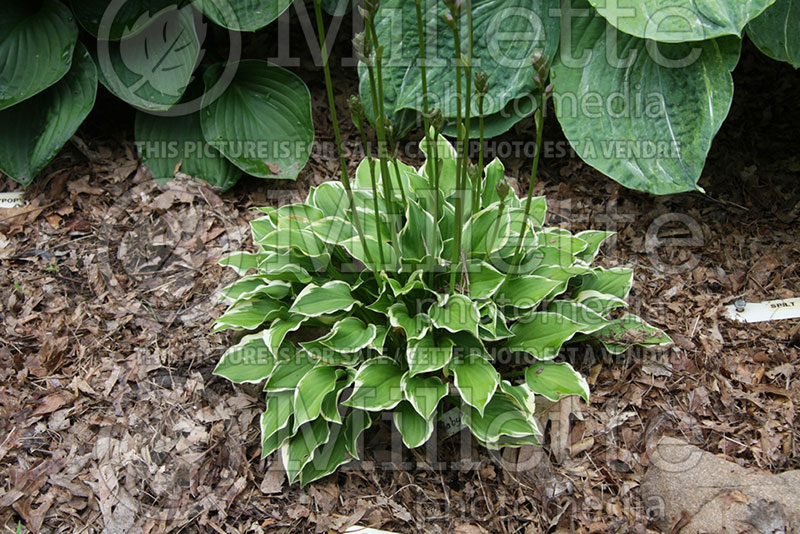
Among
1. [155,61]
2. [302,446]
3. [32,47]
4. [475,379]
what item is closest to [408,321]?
[475,379]

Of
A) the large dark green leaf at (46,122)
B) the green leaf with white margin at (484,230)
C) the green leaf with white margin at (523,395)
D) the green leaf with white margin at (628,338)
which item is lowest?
the green leaf with white margin at (628,338)

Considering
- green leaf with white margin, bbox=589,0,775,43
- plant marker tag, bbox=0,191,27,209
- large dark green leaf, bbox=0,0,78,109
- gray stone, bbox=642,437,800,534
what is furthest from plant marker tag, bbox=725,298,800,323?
plant marker tag, bbox=0,191,27,209

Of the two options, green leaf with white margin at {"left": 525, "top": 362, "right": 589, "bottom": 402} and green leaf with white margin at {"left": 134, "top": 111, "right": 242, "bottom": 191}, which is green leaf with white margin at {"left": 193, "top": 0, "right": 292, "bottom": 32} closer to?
green leaf with white margin at {"left": 134, "top": 111, "right": 242, "bottom": 191}

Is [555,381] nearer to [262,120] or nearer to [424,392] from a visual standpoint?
[424,392]

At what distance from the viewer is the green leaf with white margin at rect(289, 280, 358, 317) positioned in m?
1.89

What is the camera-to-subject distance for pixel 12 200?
2732mm

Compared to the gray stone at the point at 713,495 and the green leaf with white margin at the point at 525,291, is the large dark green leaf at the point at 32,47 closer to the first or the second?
the green leaf with white margin at the point at 525,291

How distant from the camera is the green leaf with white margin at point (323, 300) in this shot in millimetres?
1890

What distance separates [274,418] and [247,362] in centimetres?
22

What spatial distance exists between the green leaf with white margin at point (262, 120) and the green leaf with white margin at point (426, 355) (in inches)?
46.9

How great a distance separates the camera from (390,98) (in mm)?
2621

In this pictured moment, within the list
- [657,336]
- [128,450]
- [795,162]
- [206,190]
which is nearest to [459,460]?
[657,336]

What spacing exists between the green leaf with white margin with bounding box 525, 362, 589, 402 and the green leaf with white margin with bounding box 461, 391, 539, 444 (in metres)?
0.08

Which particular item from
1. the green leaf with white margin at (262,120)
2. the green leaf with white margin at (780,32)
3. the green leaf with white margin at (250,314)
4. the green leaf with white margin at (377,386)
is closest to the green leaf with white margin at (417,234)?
the green leaf with white margin at (377,386)
